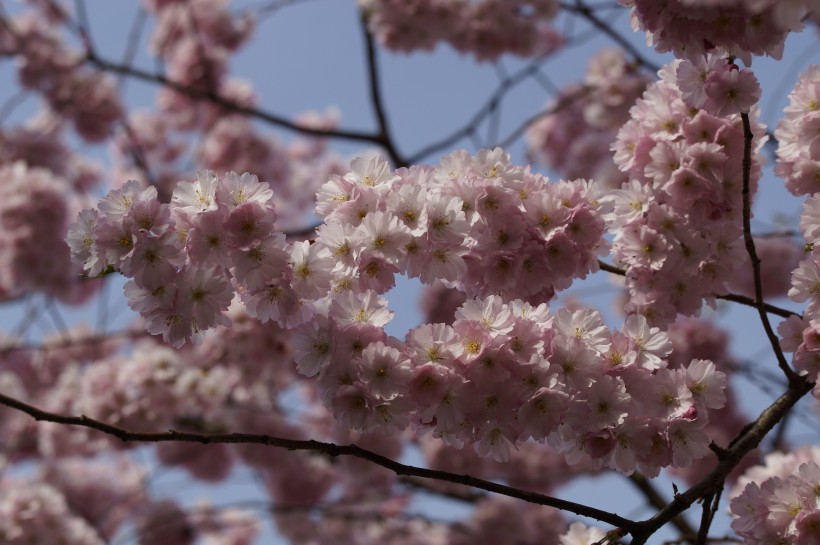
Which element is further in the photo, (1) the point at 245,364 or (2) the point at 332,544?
(2) the point at 332,544

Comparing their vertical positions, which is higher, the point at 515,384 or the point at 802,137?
the point at 802,137

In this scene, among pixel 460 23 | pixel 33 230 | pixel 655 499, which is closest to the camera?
pixel 655 499

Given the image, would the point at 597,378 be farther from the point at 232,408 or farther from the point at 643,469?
the point at 232,408

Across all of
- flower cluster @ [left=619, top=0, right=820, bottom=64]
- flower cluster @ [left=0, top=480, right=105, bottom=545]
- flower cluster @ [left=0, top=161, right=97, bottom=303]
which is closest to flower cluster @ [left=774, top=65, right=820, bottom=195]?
flower cluster @ [left=619, top=0, right=820, bottom=64]

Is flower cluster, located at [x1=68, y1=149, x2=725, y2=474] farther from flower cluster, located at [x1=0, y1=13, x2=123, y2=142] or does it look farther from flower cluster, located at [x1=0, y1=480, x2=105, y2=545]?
flower cluster, located at [x1=0, y1=13, x2=123, y2=142]

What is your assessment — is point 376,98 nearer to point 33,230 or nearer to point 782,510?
point 33,230

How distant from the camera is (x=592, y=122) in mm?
6266

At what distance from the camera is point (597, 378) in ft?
5.98

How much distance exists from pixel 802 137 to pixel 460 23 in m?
4.17

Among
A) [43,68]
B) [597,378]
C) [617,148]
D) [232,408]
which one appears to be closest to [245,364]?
[232,408]

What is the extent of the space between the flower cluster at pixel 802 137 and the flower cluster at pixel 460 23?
12.9 ft

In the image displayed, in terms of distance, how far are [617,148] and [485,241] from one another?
685 mm

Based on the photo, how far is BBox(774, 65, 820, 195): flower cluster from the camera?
2.21 m

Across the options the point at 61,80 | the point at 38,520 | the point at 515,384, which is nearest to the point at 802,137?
the point at 515,384
